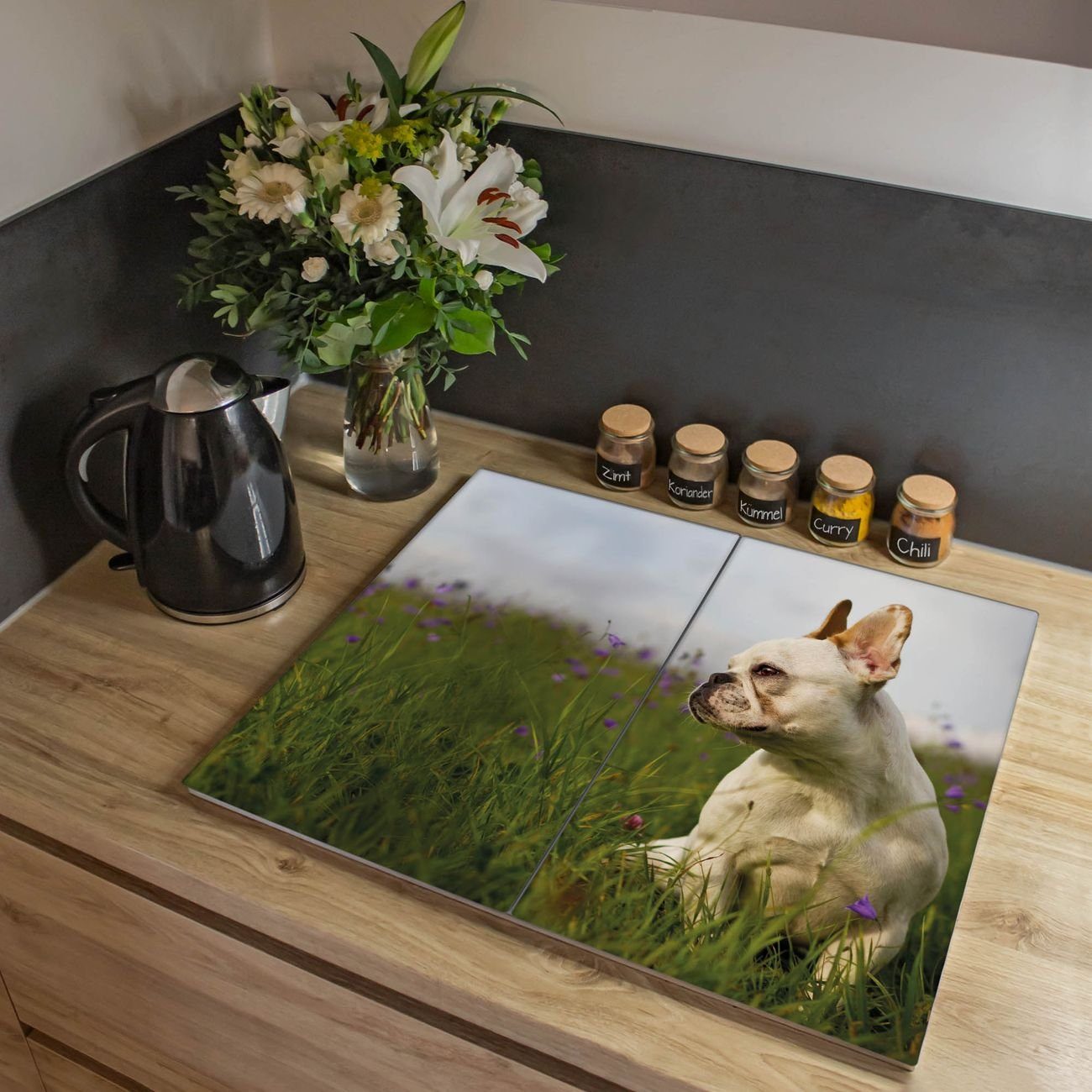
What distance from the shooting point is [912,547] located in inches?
46.1

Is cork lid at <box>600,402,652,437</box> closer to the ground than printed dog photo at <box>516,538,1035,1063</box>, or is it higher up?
higher up

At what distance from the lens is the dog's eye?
1.03 metres

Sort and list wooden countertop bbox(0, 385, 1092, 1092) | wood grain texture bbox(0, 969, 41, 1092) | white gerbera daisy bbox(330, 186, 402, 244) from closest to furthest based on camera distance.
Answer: wooden countertop bbox(0, 385, 1092, 1092), white gerbera daisy bbox(330, 186, 402, 244), wood grain texture bbox(0, 969, 41, 1092)

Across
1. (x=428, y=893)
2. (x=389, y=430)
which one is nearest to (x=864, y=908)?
(x=428, y=893)

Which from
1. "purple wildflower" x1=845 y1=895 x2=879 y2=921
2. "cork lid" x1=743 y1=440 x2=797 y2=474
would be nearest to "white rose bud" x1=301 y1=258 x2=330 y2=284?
"cork lid" x1=743 y1=440 x2=797 y2=474

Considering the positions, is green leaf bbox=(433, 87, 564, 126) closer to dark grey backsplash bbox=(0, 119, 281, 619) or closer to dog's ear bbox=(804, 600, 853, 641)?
dark grey backsplash bbox=(0, 119, 281, 619)

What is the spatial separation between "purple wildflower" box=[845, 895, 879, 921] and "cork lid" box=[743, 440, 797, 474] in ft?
1.53

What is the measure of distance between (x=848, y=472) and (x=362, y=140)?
57 cm

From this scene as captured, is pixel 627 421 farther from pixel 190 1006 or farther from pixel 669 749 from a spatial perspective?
pixel 190 1006

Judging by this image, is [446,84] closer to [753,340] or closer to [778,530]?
[753,340]

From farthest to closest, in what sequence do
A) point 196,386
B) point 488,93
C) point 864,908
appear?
1. point 488,93
2. point 196,386
3. point 864,908

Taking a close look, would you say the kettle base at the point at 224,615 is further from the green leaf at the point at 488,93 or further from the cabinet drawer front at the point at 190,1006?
the green leaf at the point at 488,93

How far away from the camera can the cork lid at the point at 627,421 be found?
1.24 m

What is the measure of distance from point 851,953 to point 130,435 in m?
0.73
